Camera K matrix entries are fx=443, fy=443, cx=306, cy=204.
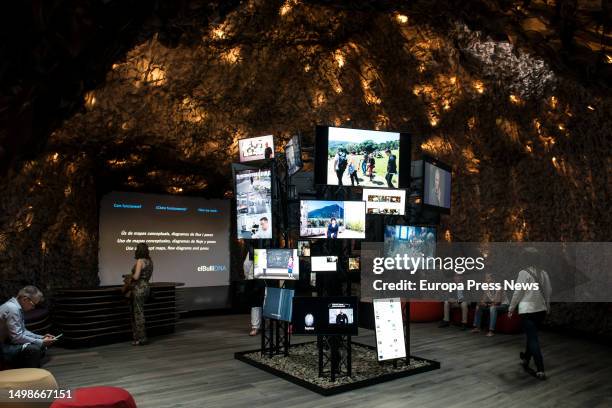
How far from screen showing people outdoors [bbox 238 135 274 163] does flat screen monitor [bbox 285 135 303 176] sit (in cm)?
103

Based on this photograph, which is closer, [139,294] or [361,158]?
[361,158]

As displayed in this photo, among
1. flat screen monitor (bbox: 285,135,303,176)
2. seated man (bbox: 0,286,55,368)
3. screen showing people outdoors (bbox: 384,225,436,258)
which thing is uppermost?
flat screen monitor (bbox: 285,135,303,176)

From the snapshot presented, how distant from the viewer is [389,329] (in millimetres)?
5844

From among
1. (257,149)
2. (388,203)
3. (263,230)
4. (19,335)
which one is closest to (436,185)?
(388,203)

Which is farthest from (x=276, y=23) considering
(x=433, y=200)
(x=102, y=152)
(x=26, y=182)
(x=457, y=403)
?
(x=457, y=403)

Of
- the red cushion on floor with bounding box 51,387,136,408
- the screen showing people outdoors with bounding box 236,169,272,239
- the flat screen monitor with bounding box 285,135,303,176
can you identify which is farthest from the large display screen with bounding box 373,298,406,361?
the red cushion on floor with bounding box 51,387,136,408

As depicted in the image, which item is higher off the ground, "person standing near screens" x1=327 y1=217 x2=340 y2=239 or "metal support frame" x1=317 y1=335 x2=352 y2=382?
"person standing near screens" x1=327 y1=217 x2=340 y2=239

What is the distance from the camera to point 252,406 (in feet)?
14.6

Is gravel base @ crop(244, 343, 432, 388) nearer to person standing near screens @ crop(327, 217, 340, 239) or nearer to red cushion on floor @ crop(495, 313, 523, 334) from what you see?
person standing near screens @ crop(327, 217, 340, 239)

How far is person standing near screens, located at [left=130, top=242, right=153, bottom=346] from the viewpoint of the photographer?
748cm

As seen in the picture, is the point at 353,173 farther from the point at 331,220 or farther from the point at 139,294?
the point at 139,294

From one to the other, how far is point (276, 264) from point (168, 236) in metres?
5.13

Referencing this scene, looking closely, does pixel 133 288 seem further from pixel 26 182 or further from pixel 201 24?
pixel 201 24

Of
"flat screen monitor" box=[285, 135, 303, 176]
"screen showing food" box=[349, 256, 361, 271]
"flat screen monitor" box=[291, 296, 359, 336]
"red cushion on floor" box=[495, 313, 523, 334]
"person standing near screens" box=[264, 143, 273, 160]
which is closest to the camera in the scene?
"flat screen monitor" box=[291, 296, 359, 336]
